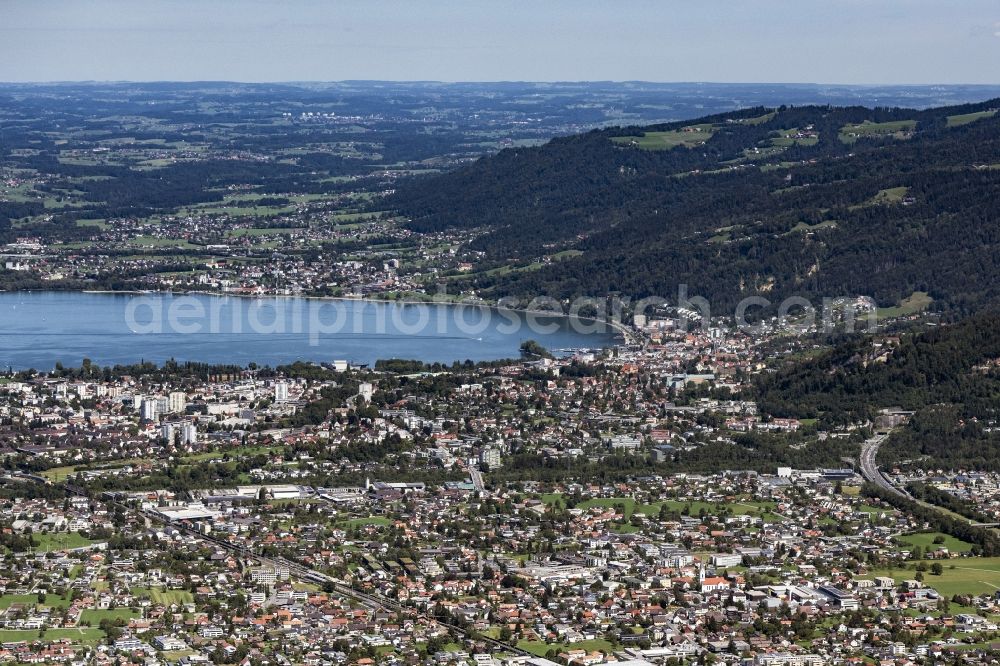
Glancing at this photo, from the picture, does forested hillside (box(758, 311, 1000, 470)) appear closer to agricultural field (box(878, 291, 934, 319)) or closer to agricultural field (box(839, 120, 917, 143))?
agricultural field (box(878, 291, 934, 319))

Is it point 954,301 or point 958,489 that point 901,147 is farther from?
point 958,489

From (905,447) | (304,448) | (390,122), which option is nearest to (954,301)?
(905,447)

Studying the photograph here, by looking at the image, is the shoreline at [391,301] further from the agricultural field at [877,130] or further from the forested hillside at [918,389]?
the agricultural field at [877,130]

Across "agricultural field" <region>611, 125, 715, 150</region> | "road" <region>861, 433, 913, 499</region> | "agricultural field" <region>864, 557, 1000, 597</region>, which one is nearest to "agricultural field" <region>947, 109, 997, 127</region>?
"agricultural field" <region>611, 125, 715, 150</region>

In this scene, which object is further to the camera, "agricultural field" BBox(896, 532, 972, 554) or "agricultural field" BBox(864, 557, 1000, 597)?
"agricultural field" BBox(896, 532, 972, 554)

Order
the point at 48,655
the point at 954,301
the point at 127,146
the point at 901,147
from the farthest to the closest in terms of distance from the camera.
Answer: the point at 127,146 < the point at 901,147 < the point at 954,301 < the point at 48,655

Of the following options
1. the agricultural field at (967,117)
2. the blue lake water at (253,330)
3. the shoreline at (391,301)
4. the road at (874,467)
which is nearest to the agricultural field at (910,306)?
the shoreline at (391,301)
